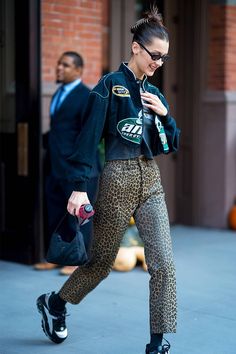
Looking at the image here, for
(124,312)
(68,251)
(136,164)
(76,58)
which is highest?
(76,58)

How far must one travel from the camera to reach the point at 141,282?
6594 mm

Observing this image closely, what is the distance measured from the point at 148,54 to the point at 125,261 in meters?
2.96

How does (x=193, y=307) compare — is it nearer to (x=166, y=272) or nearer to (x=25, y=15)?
(x=166, y=272)

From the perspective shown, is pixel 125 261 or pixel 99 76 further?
pixel 99 76

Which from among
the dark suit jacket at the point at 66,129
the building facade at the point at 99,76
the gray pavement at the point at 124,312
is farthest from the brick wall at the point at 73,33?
the gray pavement at the point at 124,312

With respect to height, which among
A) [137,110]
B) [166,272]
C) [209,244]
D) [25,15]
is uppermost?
[25,15]

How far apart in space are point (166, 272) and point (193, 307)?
1.56m

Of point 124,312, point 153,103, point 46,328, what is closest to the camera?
point 153,103

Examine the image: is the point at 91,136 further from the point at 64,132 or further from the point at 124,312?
the point at 64,132

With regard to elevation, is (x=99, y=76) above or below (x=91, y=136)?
above

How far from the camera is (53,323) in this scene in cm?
484

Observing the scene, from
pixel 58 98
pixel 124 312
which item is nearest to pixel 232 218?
pixel 58 98

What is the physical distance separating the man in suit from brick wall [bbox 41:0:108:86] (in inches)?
18.5

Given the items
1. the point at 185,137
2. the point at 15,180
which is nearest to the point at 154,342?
the point at 15,180
